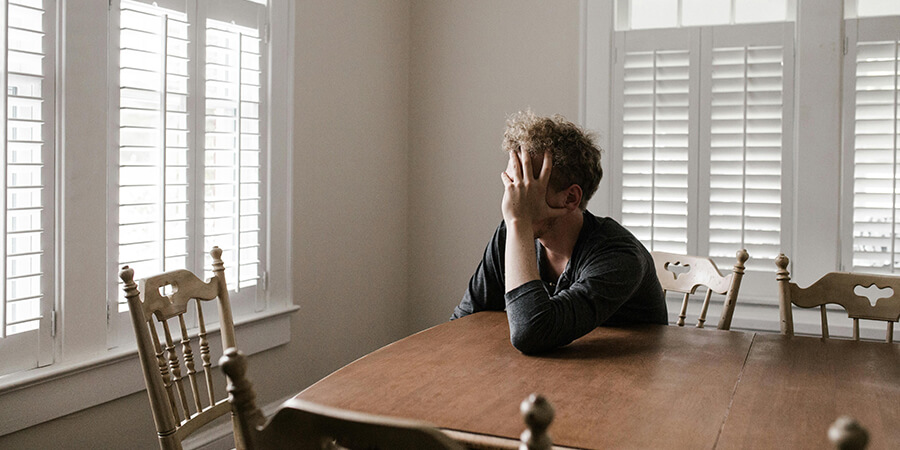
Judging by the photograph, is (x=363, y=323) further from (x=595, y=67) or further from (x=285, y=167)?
(x=595, y=67)

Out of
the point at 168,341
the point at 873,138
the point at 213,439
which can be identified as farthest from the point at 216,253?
the point at 873,138

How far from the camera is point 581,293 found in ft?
5.71

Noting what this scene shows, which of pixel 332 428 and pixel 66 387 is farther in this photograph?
pixel 66 387

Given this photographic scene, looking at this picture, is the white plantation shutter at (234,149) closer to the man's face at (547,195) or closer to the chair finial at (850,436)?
the man's face at (547,195)

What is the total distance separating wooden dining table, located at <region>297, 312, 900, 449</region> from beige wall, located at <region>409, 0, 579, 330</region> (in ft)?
6.07

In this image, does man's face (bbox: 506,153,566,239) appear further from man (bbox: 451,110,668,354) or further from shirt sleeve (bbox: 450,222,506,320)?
shirt sleeve (bbox: 450,222,506,320)

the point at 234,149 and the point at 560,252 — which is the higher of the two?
the point at 234,149

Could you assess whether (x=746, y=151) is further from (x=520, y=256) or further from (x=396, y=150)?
(x=520, y=256)

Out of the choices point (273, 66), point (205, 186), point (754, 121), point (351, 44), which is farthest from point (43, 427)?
point (754, 121)

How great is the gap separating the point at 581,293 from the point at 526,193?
0.29 m

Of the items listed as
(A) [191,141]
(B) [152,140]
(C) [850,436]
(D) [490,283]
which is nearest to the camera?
(C) [850,436]

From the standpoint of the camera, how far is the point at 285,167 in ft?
9.57

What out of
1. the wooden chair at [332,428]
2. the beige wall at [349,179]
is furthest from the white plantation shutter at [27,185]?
the wooden chair at [332,428]

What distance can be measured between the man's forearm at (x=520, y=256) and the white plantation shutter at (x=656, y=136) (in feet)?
5.25
